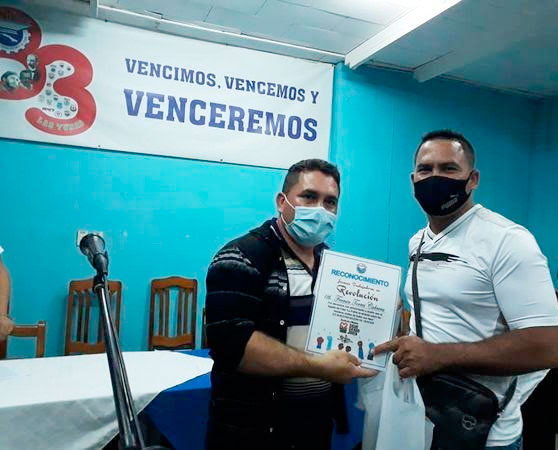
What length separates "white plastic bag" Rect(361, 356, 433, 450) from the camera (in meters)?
1.10

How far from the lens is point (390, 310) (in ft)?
3.77

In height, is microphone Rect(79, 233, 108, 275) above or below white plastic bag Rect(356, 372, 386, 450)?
above

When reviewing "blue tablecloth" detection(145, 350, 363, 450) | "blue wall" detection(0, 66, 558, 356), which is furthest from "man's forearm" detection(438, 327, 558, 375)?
"blue wall" detection(0, 66, 558, 356)

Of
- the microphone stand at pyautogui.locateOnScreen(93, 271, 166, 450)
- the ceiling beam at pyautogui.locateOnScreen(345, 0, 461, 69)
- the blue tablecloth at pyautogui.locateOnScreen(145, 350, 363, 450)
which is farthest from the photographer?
the ceiling beam at pyautogui.locateOnScreen(345, 0, 461, 69)

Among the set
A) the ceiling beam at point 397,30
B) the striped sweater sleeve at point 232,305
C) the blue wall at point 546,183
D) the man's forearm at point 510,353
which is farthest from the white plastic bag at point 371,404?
the blue wall at point 546,183

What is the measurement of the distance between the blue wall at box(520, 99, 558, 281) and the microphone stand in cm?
460

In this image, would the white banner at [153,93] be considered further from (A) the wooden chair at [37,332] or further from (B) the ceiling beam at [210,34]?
(A) the wooden chair at [37,332]

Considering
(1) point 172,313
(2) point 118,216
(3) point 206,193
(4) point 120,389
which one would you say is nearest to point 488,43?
(3) point 206,193

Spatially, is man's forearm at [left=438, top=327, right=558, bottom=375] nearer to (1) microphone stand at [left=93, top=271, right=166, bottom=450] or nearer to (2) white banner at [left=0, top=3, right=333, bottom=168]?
(1) microphone stand at [left=93, top=271, right=166, bottom=450]

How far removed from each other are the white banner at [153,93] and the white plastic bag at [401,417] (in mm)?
2753

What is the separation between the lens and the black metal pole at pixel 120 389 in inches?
20.7

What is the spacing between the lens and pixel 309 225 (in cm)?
125

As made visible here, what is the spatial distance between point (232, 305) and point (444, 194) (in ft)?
2.33

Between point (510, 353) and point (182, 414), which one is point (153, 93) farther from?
point (510, 353)
